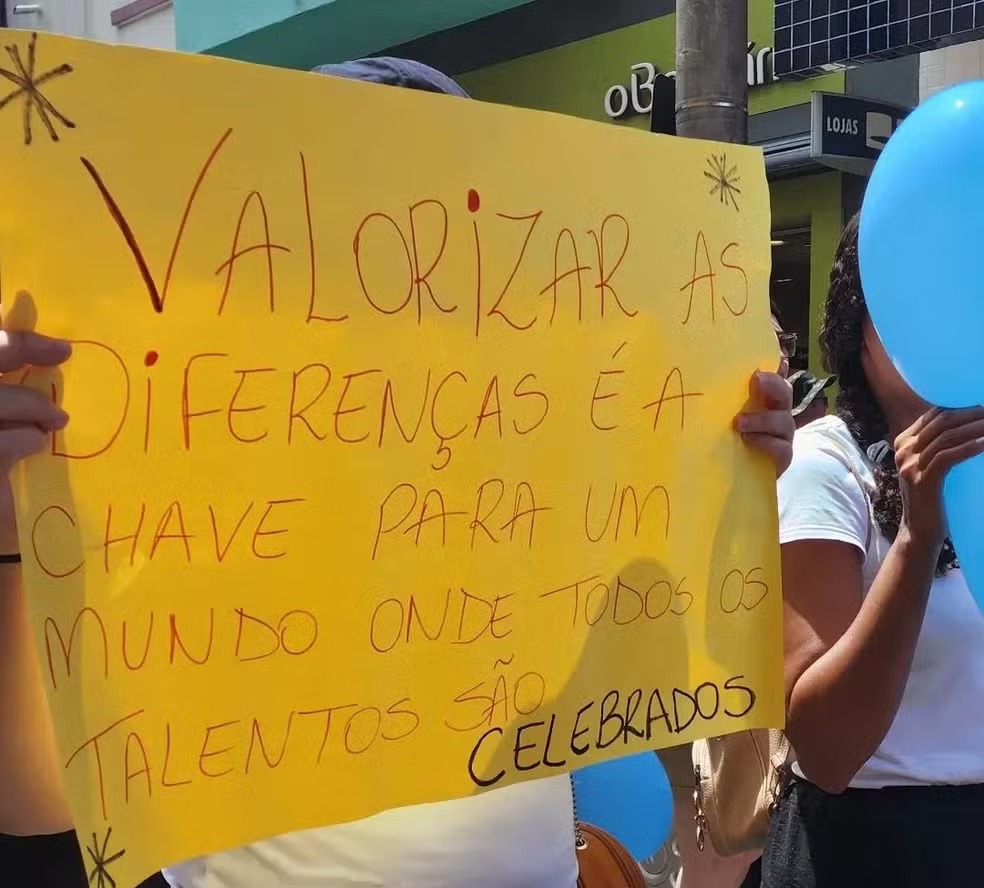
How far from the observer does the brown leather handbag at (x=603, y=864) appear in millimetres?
1784

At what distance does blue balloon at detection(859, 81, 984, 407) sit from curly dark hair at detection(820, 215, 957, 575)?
21 cm

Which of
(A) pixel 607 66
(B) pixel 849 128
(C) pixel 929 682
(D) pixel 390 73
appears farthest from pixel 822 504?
(A) pixel 607 66

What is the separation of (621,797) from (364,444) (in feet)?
4.96

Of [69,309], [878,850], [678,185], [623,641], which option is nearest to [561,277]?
[678,185]

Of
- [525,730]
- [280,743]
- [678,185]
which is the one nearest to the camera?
[280,743]

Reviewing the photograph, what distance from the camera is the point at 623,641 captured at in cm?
132

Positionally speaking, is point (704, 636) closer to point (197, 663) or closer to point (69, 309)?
point (197, 663)

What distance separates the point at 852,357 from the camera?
1.66 meters

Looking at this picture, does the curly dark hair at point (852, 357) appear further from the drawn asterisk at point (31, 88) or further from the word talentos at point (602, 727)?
the drawn asterisk at point (31, 88)

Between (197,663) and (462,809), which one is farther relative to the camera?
(462,809)

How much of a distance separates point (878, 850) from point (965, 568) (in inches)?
15.6

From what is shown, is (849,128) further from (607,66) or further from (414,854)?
(414,854)

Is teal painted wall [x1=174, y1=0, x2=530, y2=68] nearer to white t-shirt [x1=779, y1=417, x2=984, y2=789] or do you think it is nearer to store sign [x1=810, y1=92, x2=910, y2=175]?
store sign [x1=810, y1=92, x2=910, y2=175]

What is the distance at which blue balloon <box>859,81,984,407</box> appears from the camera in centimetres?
131
